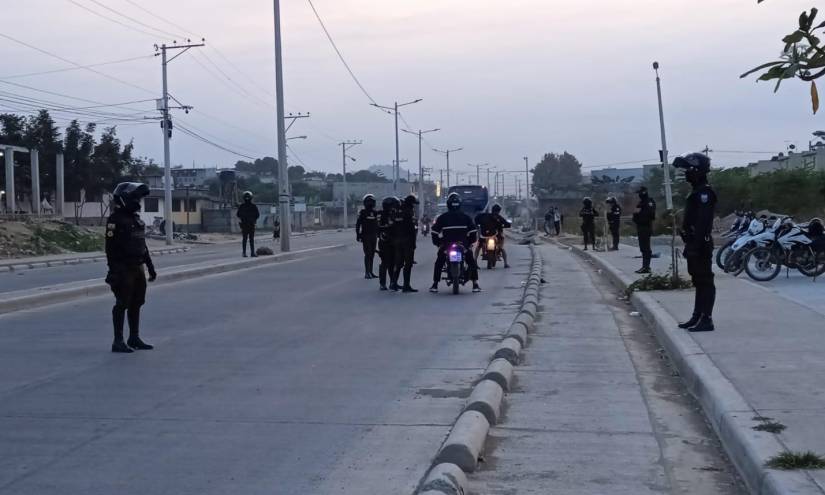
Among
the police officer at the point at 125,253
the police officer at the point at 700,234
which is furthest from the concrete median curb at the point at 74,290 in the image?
the police officer at the point at 700,234

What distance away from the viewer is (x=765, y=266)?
1892cm

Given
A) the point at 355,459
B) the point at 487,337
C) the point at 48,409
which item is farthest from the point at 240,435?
the point at 487,337

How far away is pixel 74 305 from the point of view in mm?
17359

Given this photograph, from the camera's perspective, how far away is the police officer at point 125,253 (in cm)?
1167

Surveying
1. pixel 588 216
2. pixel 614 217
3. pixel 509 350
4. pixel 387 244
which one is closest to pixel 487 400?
pixel 509 350

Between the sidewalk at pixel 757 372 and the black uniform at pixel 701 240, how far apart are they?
0.48 metres

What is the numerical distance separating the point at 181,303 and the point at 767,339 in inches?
397

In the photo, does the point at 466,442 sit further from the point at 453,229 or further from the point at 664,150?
the point at 664,150

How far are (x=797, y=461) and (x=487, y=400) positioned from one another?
9.62 ft

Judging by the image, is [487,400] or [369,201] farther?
[369,201]

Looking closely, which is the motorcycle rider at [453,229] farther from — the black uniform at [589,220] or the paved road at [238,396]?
the black uniform at [589,220]

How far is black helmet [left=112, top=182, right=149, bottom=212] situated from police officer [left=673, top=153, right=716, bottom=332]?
627 cm

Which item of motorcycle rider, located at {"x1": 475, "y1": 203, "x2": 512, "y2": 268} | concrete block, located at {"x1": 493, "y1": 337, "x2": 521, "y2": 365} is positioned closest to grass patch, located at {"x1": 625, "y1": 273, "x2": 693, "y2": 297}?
concrete block, located at {"x1": 493, "y1": 337, "x2": 521, "y2": 365}

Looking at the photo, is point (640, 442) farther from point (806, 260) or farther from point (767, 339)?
point (806, 260)
